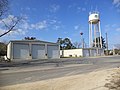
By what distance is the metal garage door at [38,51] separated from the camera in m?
42.0

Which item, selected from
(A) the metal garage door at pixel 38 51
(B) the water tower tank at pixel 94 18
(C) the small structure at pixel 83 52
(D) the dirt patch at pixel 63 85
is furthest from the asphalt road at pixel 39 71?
(B) the water tower tank at pixel 94 18

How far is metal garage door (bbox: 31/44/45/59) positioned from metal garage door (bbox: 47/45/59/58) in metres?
1.95

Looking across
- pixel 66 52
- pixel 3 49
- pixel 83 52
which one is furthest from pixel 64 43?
pixel 3 49

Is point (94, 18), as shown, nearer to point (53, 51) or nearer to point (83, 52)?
point (83, 52)

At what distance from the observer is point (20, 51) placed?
39.3 meters

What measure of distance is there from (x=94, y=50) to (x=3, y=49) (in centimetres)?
2955

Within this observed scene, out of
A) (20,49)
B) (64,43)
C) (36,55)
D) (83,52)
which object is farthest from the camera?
(64,43)

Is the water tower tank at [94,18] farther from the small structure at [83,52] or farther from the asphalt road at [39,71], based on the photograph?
the asphalt road at [39,71]

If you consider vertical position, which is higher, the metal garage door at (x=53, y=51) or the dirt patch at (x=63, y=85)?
the metal garage door at (x=53, y=51)

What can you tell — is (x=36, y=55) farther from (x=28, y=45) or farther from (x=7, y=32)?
(x=7, y=32)

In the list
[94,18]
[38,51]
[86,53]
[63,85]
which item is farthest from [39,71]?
[94,18]

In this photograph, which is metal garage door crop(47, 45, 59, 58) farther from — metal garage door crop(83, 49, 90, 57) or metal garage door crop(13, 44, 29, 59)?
metal garage door crop(83, 49, 90, 57)

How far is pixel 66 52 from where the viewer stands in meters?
65.0

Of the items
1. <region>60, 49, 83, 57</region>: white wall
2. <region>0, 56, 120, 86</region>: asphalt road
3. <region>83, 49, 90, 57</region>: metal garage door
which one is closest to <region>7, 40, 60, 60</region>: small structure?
<region>60, 49, 83, 57</region>: white wall
